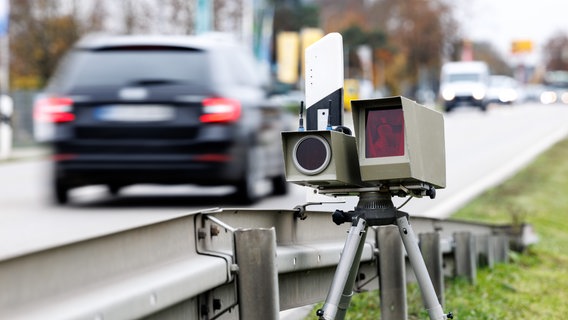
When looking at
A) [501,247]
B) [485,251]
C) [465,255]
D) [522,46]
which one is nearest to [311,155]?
[465,255]

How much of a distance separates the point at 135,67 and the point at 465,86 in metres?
53.6

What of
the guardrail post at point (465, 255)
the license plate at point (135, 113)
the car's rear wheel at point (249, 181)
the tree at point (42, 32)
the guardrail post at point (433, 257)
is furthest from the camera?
the tree at point (42, 32)

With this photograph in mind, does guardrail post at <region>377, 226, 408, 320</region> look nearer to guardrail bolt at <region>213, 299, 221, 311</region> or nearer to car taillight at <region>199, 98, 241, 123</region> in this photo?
guardrail bolt at <region>213, 299, 221, 311</region>

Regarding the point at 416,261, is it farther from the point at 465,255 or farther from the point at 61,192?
the point at 61,192

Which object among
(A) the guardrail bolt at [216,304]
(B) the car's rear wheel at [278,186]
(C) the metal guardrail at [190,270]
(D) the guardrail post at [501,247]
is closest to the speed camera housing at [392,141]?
(C) the metal guardrail at [190,270]

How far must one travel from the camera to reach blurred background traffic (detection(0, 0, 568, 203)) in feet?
42.4

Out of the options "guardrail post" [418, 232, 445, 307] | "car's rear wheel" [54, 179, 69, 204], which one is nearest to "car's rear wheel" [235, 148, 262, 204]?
"car's rear wheel" [54, 179, 69, 204]

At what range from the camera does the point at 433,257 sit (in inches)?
272

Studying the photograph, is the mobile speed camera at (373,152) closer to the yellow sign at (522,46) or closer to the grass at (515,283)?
the grass at (515,283)

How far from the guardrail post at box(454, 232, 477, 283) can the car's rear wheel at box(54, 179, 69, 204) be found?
252 inches

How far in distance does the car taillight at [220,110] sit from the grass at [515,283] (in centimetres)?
279

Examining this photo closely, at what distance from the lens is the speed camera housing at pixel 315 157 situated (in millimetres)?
4211

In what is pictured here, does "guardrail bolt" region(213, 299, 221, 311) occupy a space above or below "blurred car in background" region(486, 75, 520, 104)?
below

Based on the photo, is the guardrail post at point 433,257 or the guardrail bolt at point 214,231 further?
the guardrail post at point 433,257
